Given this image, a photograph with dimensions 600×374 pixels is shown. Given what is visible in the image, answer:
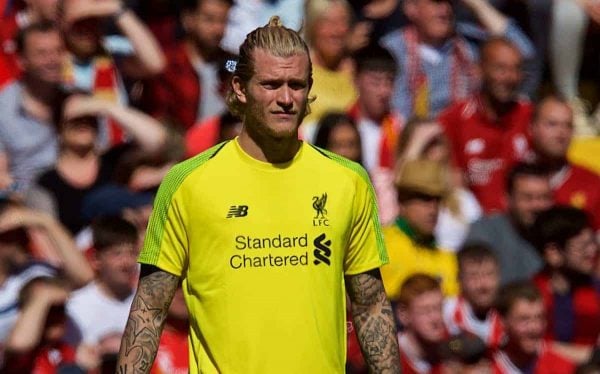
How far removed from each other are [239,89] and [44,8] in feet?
13.7

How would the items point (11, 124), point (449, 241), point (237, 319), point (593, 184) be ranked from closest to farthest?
point (237, 319) < point (11, 124) < point (449, 241) < point (593, 184)

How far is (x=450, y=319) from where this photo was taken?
8.70 meters

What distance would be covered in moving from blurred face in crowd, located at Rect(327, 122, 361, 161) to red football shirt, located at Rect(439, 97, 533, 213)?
901mm

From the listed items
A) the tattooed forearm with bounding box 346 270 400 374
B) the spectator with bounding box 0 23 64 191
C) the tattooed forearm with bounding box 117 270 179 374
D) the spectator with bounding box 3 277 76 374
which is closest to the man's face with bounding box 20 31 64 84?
the spectator with bounding box 0 23 64 191

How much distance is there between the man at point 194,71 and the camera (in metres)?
8.87

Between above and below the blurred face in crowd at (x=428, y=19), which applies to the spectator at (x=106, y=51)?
below

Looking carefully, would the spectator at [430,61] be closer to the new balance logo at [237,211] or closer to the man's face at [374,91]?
the man's face at [374,91]

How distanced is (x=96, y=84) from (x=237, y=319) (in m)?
4.36

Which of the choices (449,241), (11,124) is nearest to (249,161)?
(11,124)

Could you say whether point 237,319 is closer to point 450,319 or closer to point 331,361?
point 331,361

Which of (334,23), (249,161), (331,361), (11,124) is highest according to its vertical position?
(334,23)

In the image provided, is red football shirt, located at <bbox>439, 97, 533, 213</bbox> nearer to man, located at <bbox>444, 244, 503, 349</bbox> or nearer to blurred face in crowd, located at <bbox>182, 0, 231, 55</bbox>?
man, located at <bbox>444, 244, 503, 349</bbox>

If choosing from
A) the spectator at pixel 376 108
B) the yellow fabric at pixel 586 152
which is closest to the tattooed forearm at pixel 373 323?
the spectator at pixel 376 108

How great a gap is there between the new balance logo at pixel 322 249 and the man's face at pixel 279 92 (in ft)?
1.17
